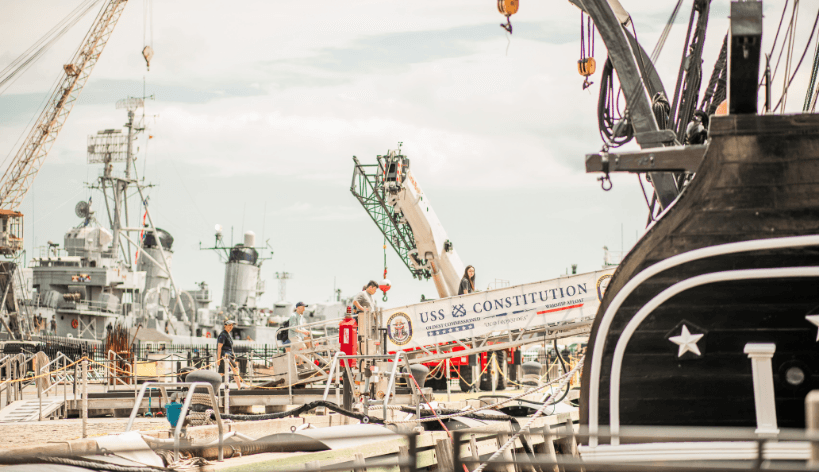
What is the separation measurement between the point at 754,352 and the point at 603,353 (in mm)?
1179

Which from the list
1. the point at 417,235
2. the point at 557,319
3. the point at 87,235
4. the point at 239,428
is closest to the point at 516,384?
the point at 557,319

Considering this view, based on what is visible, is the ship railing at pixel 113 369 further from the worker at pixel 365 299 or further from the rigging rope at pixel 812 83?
the rigging rope at pixel 812 83

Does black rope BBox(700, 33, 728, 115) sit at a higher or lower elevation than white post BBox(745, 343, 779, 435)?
higher

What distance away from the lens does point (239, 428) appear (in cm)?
1079

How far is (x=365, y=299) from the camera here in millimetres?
14297

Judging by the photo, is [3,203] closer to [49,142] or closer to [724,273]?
[49,142]

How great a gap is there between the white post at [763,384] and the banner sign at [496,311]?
10296 millimetres

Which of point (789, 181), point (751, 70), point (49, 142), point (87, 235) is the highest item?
point (49, 142)

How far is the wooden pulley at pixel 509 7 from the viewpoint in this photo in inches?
486

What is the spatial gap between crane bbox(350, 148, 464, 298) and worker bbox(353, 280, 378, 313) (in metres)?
10.1

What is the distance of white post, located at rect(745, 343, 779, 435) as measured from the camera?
20.2 ft

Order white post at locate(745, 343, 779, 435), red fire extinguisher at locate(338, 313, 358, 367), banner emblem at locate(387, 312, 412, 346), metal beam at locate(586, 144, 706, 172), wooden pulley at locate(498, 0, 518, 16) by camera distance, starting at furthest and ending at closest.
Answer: banner emblem at locate(387, 312, 412, 346) < red fire extinguisher at locate(338, 313, 358, 367) < wooden pulley at locate(498, 0, 518, 16) < metal beam at locate(586, 144, 706, 172) < white post at locate(745, 343, 779, 435)

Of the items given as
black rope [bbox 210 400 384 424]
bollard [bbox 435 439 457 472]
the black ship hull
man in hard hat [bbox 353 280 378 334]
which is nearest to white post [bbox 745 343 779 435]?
the black ship hull

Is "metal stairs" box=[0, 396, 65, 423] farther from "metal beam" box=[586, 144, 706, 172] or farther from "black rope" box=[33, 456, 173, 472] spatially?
"metal beam" box=[586, 144, 706, 172]
